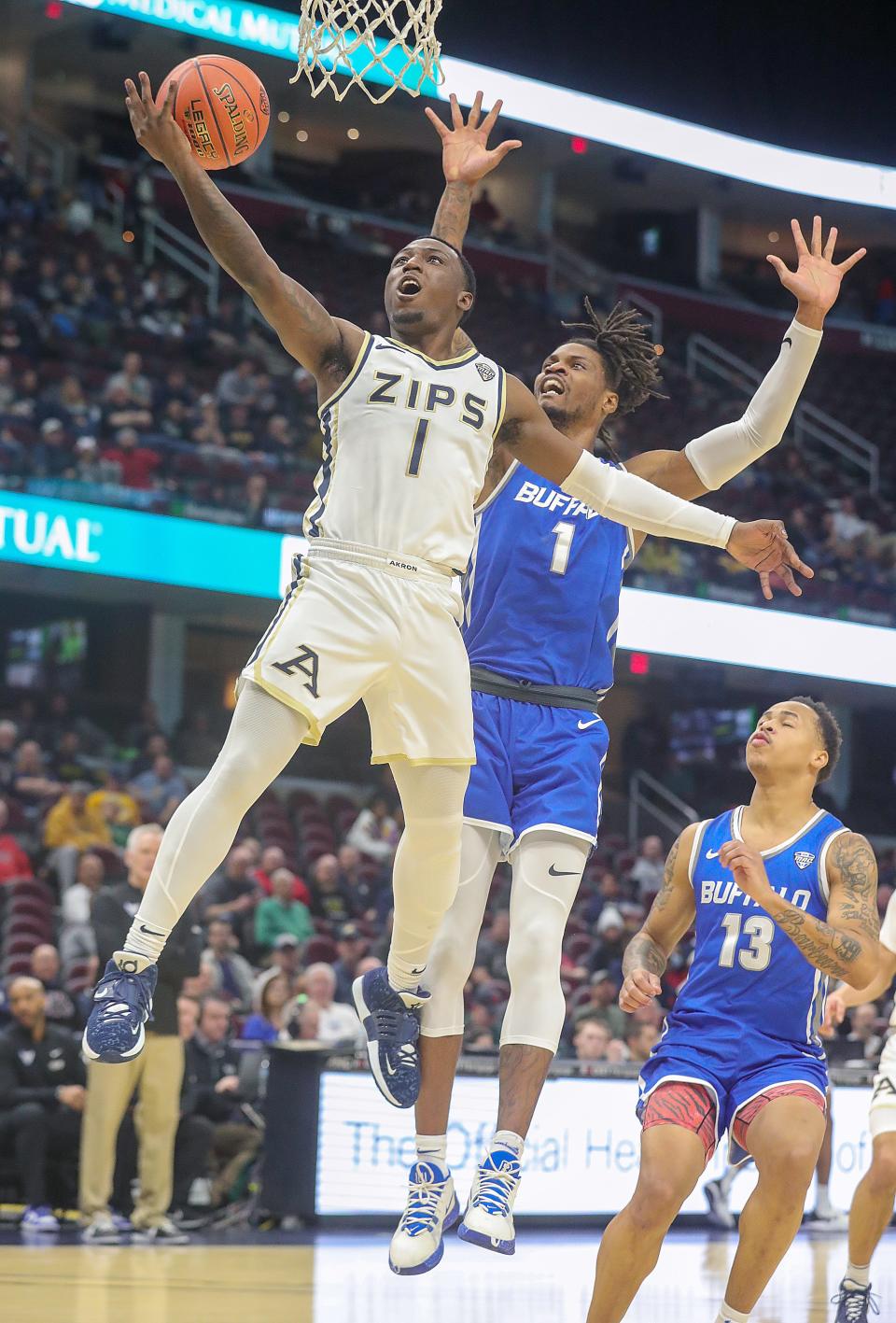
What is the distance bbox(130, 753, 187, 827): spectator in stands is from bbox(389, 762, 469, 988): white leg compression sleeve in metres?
9.62

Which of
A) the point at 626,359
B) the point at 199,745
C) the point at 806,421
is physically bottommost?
the point at 199,745

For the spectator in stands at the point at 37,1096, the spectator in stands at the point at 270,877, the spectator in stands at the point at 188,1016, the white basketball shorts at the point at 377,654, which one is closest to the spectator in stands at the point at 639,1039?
the spectator in stands at the point at 270,877

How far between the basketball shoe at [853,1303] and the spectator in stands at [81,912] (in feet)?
21.1

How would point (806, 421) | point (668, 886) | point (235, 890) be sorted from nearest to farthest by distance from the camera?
1. point (668, 886)
2. point (235, 890)
3. point (806, 421)

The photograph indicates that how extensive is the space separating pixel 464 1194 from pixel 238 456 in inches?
349

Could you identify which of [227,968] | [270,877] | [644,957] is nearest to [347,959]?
[227,968]

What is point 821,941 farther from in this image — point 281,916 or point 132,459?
point 132,459

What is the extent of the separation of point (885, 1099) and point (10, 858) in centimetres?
835

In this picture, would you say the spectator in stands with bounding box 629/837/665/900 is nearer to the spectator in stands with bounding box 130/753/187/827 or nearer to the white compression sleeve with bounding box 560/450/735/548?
the spectator in stands with bounding box 130/753/187/827

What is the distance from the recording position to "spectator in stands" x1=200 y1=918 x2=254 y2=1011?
1232 centimetres

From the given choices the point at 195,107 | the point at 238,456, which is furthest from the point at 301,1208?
the point at 238,456

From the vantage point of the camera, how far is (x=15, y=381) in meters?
16.8

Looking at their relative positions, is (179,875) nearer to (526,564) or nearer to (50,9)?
(526,564)

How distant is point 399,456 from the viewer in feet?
16.1
